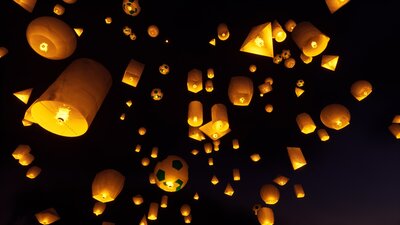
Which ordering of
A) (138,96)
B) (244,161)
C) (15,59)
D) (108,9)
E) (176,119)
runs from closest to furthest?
(108,9), (15,59), (138,96), (176,119), (244,161)

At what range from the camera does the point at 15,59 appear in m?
5.29

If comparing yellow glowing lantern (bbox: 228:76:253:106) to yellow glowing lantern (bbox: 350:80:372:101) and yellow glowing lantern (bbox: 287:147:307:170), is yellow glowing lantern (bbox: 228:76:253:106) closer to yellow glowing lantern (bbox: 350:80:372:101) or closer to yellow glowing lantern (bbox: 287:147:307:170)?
yellow glowing lantern (bbox: 287:147:307:170)

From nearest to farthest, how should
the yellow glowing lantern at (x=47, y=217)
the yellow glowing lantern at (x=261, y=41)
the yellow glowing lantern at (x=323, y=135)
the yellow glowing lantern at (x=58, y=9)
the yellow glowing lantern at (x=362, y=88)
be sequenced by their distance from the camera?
the yellow glowing lantern at (x=261, y=41) → the yellow glowing lantern at (x=362, y=88) → the yellow glowing lantern at (x=58, y=9) → the yellow glowing lantern at (x=323, y=135) → the yellow glowing lantern at (x=47, y=217)

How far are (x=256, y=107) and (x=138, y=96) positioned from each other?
3140mm

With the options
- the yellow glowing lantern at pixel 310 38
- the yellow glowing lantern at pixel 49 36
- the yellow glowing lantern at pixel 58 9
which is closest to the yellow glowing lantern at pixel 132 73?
the yellow glowing lantern at pixel 49 36

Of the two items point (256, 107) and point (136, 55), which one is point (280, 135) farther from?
point (136, 55)

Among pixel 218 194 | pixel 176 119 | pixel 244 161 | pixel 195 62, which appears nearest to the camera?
pixel 195 62

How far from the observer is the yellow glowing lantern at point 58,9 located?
4.36 metres

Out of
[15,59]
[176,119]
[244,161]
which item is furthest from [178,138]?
[15,59]

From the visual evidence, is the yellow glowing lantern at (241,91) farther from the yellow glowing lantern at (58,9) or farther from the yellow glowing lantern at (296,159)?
the yellow glowing lantern at (58,9)

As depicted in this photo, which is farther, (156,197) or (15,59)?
(156,197)

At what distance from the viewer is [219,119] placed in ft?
11.8

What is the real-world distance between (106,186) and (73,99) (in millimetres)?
2510

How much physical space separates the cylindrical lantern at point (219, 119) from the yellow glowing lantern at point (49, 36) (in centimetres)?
210
